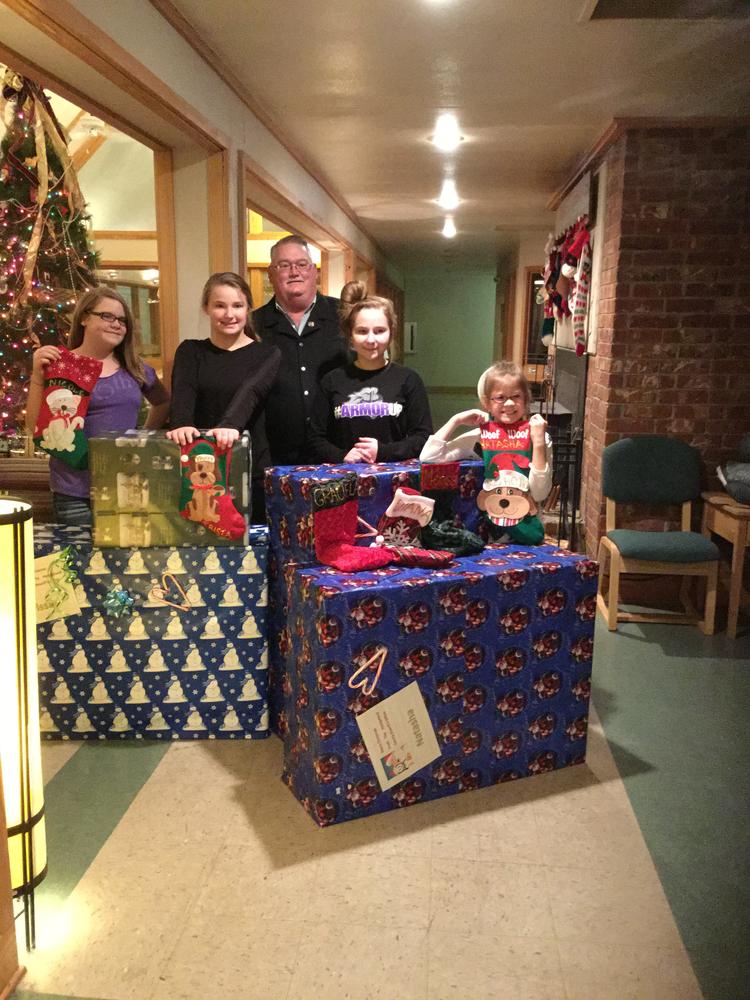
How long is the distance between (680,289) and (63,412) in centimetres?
285

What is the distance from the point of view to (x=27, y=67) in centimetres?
232

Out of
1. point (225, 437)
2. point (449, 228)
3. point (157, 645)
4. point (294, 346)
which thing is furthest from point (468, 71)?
point (449, 228)

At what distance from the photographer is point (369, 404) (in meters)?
2.51

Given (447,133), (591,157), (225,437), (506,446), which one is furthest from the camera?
(591,157)

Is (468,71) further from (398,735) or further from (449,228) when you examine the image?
(449,228)

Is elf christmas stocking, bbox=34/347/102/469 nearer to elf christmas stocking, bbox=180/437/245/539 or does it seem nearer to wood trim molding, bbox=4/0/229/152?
elf christmas stocking, bbox=180/437/245/539

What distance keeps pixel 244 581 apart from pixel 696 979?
148 cm

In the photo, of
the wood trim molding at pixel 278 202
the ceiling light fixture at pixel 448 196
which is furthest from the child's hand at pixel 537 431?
Answer: the ceiling light fixture at pixel 448 196

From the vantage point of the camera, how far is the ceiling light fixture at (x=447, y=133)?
3.81m

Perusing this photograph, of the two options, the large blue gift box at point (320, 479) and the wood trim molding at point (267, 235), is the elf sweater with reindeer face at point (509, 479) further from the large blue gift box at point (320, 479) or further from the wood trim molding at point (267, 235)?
the wood trim molding at point (267, 235)

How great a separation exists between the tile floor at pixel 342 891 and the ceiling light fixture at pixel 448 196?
4.38 metres

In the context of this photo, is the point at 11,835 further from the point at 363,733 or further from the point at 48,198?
the point at 48,198

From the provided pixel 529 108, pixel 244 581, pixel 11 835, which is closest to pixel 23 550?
pixel 11 835

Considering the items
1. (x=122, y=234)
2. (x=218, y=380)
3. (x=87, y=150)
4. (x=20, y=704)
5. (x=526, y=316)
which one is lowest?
(x=20, y=704)
